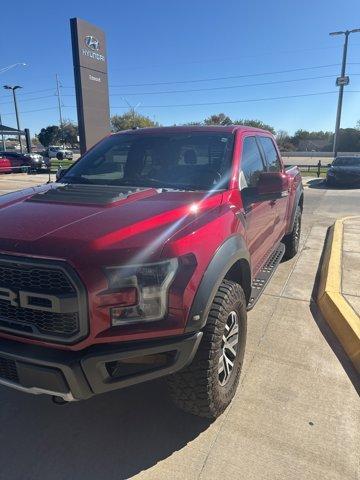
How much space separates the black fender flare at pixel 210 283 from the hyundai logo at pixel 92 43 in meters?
14.0

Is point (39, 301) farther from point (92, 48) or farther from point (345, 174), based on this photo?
point (345, 174)

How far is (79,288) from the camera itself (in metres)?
1.83

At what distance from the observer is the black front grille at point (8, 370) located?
6.61 feet

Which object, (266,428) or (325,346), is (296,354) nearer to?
(325,346)

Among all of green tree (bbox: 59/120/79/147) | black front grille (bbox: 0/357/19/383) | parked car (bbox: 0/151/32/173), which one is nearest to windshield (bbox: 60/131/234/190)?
black front grille (bbox: 0/357/19/383)

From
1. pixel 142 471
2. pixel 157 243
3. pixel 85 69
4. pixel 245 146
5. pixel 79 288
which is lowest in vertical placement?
pixel 142 471

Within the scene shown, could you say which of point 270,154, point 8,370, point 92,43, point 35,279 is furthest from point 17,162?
point 35,279

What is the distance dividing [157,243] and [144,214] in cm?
32

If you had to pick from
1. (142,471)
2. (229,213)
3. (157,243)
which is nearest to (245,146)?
(229,213)

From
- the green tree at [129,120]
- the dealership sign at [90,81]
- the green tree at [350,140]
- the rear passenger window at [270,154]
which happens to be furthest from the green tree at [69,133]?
the rear passenger window at [270,154]

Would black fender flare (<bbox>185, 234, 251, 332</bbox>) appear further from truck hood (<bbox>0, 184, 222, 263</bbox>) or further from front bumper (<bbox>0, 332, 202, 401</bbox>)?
truck hood (<bbox>0, 184, 222, 263</bbox>)

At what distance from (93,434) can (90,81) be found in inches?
552

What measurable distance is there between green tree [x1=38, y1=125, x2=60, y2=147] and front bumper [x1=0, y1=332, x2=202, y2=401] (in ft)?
321

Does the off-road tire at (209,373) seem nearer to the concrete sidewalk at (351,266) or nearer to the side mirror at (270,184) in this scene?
the side mirror at (270,184)
